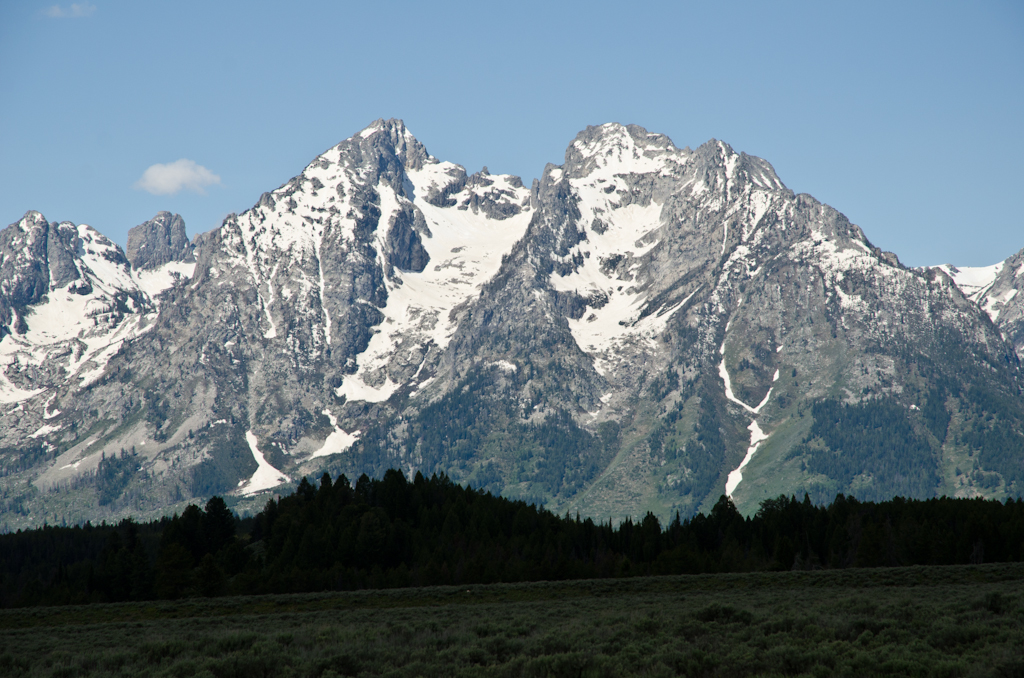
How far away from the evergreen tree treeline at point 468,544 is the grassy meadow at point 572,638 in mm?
49265

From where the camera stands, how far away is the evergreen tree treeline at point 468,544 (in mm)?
121812

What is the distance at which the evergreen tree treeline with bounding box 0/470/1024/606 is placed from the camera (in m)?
122

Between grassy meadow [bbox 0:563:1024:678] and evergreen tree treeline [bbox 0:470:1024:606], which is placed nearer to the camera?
grassy meadow [bbox 0:563:1024:678]

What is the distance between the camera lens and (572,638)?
4609 centimetres

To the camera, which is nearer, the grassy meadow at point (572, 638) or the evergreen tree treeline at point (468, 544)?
the grassy meadow at point (572, 638)

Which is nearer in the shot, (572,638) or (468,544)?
(572,638)

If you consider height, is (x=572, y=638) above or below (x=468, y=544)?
above

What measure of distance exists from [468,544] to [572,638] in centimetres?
10868

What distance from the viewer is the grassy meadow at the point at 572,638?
39.8m

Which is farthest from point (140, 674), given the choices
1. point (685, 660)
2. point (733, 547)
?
point (733, 547)

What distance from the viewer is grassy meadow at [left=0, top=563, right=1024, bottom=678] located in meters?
39.8

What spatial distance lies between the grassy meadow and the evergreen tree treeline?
49265 millimetres

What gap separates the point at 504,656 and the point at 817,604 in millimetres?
23072

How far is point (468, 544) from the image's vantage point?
153m
